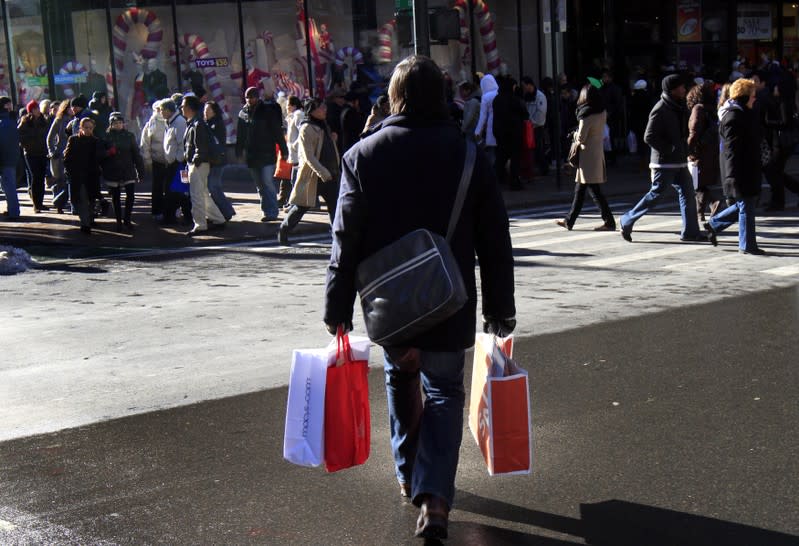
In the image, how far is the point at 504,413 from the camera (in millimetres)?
4789

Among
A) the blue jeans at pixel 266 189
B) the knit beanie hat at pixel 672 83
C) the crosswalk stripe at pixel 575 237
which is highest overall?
the knit beanie hat at pixel 672 83

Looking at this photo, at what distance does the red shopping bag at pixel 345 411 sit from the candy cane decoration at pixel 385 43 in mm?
21635

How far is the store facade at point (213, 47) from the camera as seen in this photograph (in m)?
25.7

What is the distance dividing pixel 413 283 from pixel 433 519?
34.7 inches

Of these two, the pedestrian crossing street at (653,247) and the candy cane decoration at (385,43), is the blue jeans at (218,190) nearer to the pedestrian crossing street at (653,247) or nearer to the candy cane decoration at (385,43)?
the pedestrian crossing street at (653,247)

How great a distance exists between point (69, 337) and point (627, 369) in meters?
4.34

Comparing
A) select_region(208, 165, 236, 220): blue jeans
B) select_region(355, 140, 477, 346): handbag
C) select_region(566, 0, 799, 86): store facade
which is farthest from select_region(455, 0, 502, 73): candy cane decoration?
select_region(355, 140, 477, 346): handbag

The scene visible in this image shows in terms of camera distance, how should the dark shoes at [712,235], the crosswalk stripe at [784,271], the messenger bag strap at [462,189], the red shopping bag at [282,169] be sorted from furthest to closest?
the red shopping bag at [282,169] → the dark shoes at [712,235] → the crosswalk stripe at [784,271] → the messenger bag strap at [462,189]

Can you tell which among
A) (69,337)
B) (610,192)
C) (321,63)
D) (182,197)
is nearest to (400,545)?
(69,337)

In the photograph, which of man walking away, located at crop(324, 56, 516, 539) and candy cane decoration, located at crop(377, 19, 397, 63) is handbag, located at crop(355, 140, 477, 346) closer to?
man walking away, located at crop(324, 56, 516, 539)

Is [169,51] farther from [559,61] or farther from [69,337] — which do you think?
[69,337]

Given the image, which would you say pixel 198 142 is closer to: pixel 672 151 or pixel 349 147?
pixel 349 147

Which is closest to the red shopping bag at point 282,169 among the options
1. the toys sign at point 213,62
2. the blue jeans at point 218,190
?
the blue jeans at point 218,190

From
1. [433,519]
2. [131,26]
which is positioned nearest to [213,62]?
[131,26]
